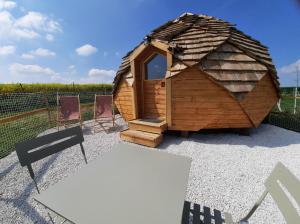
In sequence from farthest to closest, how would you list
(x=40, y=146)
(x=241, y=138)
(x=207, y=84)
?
(x=241, y=138)
(x=207, y=84)
(x=40, y=146)

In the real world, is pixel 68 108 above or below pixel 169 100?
below

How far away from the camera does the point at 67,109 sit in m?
6.44

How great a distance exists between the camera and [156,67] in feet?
19.0

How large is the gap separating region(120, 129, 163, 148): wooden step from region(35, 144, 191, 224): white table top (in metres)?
2.66

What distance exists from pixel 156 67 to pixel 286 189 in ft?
17.0

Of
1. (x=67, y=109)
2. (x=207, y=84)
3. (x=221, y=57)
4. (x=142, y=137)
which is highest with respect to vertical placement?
(x=221, y=57)

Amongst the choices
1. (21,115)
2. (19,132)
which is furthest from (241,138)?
(19,132)

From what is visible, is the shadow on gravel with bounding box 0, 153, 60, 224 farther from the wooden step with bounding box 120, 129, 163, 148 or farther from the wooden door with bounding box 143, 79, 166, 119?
the wooden door with bounding box 143, 79, 166, 119

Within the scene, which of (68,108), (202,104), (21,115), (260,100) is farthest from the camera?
(68,108)

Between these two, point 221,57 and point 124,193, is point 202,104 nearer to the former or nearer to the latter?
point 221,57

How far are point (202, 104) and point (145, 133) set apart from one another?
6.13ft

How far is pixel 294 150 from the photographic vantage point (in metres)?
4.11

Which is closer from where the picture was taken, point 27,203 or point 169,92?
point 27,203

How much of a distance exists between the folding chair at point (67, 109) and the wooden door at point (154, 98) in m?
2.57
